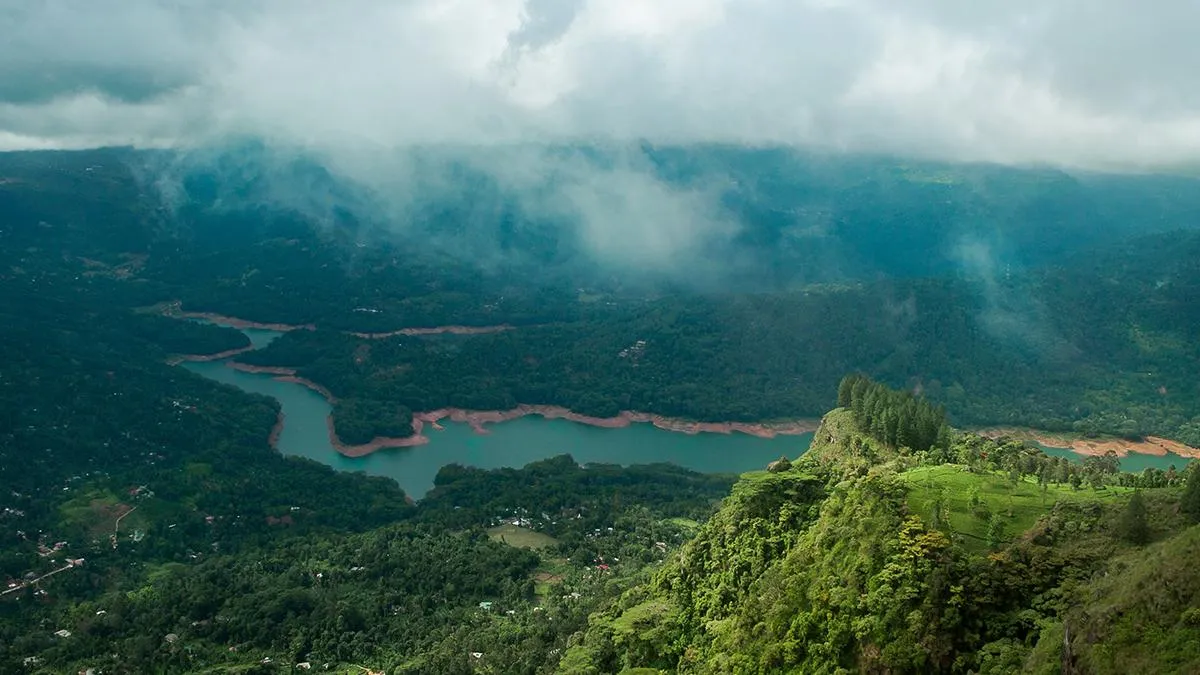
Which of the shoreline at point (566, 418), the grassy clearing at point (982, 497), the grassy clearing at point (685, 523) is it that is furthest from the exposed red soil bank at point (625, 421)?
the grassy clearing at point (982, 497)

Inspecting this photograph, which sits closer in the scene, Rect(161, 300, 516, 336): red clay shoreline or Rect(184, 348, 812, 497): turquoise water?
Rect(184, 348, 812, 497): turquoise water

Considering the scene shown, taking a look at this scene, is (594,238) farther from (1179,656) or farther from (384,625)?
(1179,656)

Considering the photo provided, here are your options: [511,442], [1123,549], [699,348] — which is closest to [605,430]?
[511,442]

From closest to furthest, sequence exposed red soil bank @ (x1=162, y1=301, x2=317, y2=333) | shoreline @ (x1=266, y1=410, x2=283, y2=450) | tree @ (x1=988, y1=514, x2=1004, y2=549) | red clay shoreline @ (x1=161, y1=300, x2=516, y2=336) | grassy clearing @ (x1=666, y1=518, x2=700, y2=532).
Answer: tree @ (x1=988, y1=514, x2=1004, y2=549), grassy clearing @ (x1=666, y1=518, x2=700, y2=532), shoreline @ (x1=266, y1=410, x2=283, y2=450), red clay shoreline @ (x1=161, y1=300, x2=516, y2=336), exposed red soil bank @ (x1=162, y1=301, x2=317, y2=333)

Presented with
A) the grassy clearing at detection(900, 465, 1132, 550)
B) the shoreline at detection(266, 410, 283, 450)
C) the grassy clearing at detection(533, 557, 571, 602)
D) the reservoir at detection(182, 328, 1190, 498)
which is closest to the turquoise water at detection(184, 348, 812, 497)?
the reservoir at detection(182, 328, 1190, 498)

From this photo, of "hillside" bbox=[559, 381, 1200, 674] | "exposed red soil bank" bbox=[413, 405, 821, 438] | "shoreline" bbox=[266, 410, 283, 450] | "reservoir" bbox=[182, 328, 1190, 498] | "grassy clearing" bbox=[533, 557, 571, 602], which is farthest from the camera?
"exposed red soil bank" bbox=[413, 405, 821, 438]

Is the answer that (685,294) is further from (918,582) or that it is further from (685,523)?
(918,582)

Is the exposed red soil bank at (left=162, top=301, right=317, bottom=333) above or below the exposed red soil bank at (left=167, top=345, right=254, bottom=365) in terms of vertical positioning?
above

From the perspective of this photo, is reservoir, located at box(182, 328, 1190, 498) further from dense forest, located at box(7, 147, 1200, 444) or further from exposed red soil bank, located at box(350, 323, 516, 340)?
exposed red soil bank, located at box(350, 323, 516, 340)
